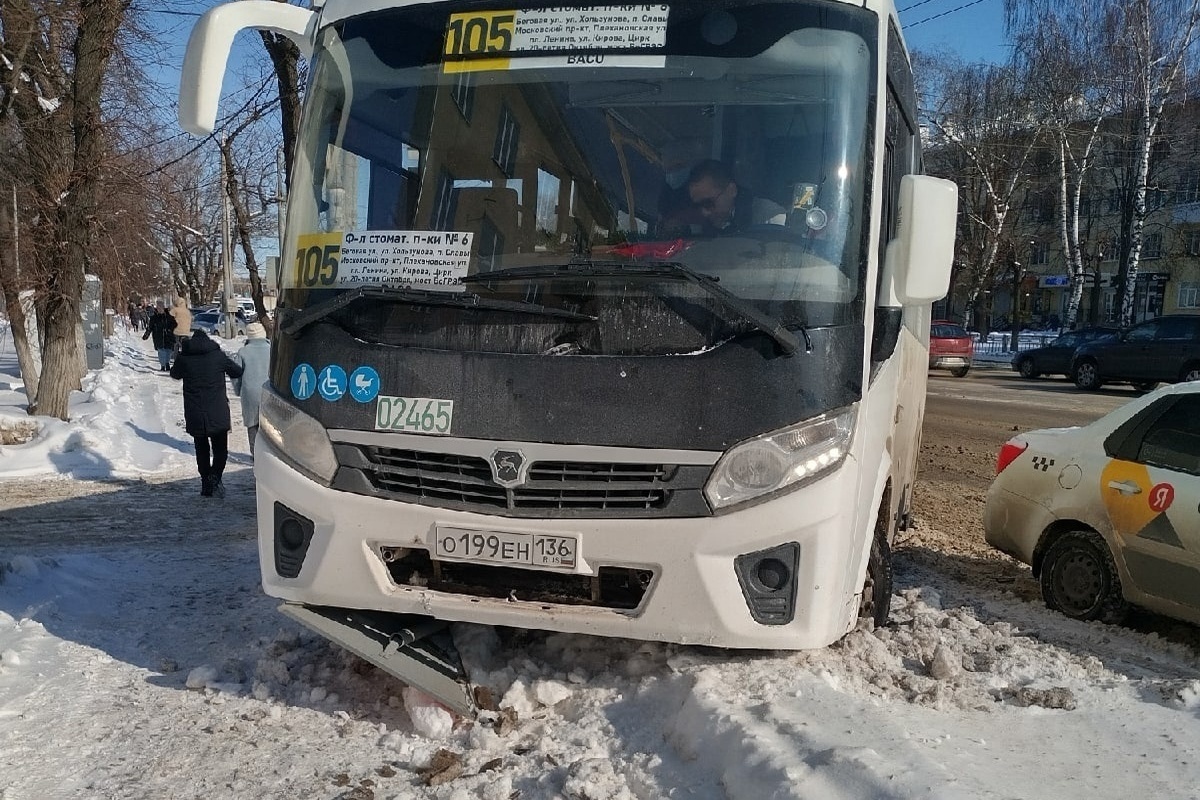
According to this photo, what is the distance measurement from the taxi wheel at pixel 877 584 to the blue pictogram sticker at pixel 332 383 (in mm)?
2390

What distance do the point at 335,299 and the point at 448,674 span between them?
5.10 feet

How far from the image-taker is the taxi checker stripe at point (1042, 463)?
5758 mm

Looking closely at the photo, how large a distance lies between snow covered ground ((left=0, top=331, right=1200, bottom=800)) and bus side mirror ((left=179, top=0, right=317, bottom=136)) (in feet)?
7.96

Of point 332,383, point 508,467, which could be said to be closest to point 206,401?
point 332,383

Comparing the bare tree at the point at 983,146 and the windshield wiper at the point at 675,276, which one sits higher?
the bare tree at the point at 983,146

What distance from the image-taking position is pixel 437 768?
11.8 feet

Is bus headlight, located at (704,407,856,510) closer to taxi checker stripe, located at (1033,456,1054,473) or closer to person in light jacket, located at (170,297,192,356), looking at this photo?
taxi checker stripe, located at (1033,456,1054,473)

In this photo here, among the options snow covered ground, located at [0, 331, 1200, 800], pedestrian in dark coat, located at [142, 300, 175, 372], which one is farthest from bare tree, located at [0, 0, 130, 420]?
pedestrian in dark coat, located at [142, 300, 175, 372]

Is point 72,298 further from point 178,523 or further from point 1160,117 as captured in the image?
point 1160,117

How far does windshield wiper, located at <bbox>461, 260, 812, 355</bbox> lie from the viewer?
3.52 m

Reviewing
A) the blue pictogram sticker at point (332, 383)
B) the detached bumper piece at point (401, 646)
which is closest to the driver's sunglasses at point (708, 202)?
the blue pictogram sticker at point (332, 383)

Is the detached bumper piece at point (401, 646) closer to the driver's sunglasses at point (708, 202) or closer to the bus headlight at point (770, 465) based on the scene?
the bus headlight at point (770, 465)

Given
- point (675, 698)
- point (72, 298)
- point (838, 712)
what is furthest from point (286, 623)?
point (72, 298)

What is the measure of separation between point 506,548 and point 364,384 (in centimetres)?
83
